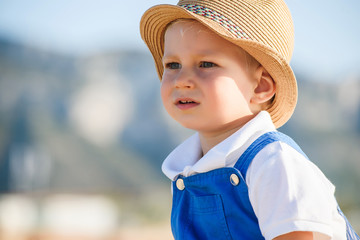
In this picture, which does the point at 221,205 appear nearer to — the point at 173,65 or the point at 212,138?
the point at 212,138

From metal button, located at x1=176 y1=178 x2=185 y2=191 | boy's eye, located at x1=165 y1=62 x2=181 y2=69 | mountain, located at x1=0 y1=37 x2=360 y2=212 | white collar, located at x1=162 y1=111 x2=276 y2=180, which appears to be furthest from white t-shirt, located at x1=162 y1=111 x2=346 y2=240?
mountain, located at x1=0 y1=37 x2=360 y2=212

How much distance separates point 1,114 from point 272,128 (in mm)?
37114

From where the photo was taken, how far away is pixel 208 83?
5.30 ft

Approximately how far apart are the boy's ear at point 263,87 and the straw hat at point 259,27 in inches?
0.8

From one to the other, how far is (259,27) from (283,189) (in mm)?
534

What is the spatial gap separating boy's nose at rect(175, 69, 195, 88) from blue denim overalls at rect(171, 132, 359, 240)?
0.85 feet

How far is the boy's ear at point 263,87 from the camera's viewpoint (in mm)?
1720

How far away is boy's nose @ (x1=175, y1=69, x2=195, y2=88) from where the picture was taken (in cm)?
163

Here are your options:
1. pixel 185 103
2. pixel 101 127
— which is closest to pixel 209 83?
pixel 185 103

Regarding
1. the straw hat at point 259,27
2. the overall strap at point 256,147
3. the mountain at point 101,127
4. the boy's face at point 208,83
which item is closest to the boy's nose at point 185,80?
the boy's face at point 208,83

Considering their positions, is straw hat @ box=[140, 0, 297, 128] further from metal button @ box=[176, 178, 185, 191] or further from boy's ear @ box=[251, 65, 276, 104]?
metal button @ box=[176, 178, 185, 191]

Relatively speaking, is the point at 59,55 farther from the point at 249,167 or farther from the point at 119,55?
the point at 249,167

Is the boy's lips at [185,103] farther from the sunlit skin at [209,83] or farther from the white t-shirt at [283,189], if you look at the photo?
the white t-shirt at [283,189]

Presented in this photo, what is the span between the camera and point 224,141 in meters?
1.62
